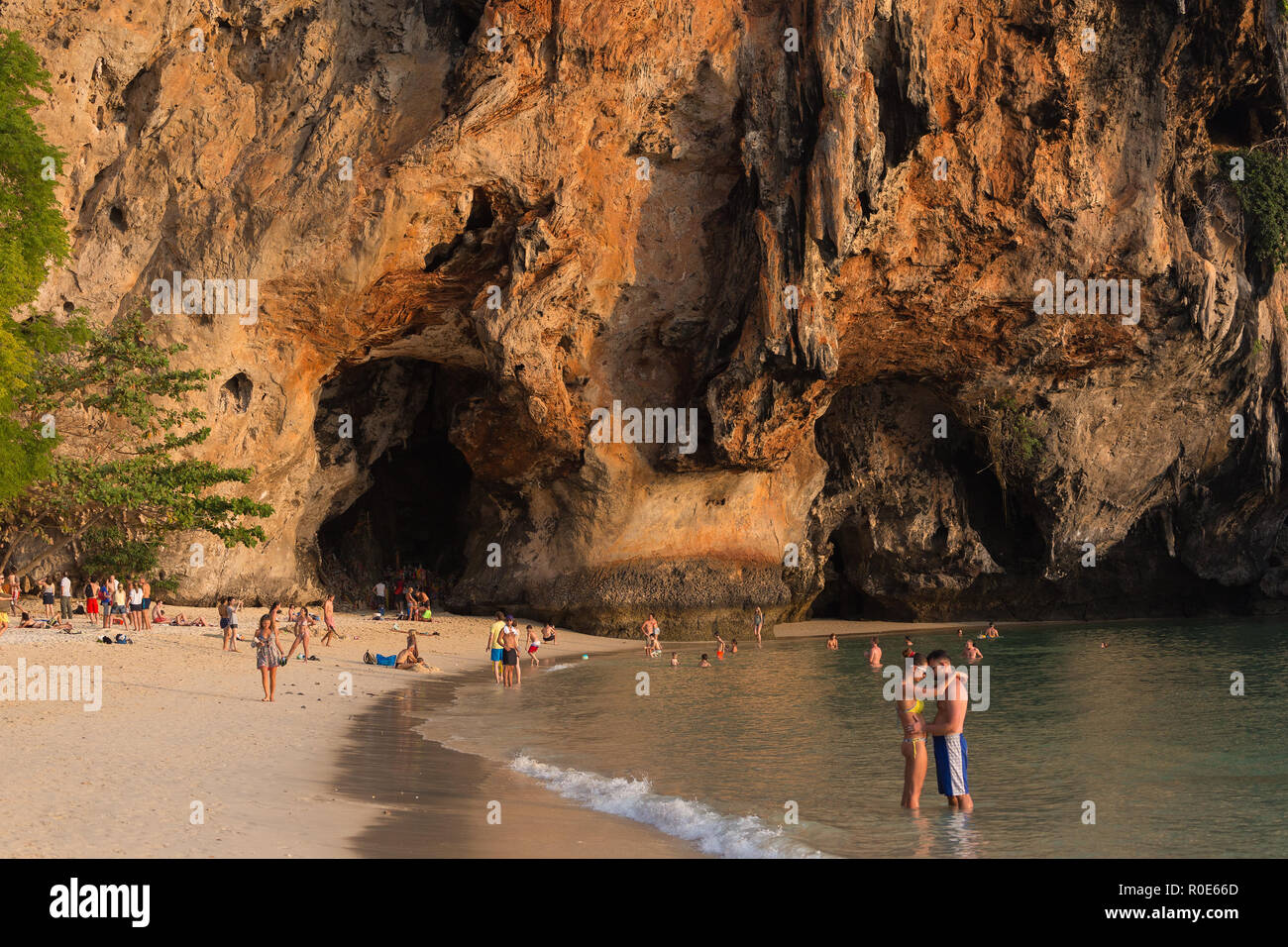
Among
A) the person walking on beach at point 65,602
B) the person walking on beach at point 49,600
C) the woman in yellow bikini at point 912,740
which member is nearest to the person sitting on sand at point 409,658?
the person walking on beach at point 65,602

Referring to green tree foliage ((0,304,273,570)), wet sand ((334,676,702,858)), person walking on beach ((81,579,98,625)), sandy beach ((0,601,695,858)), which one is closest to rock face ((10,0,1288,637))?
green tree foliage ((0,304,273,570))

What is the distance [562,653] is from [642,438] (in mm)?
7949

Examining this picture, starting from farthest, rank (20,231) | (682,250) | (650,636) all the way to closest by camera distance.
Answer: (682,250), (650,636), (20,231)

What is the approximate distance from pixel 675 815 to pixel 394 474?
113 ft

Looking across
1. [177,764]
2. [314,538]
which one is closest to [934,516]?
[314,538]

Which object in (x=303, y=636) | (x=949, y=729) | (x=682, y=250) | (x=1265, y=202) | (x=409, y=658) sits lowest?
(x=409, y=658)

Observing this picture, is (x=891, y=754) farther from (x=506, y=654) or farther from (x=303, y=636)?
(x=303, y=636)

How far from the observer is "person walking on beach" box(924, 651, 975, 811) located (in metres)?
10.4

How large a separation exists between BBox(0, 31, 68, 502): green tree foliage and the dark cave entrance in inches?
519

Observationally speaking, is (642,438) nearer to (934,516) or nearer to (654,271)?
(654,271)

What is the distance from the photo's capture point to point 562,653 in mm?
A: 29953

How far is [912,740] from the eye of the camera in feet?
35.6

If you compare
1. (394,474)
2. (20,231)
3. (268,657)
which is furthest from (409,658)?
(394,474)
